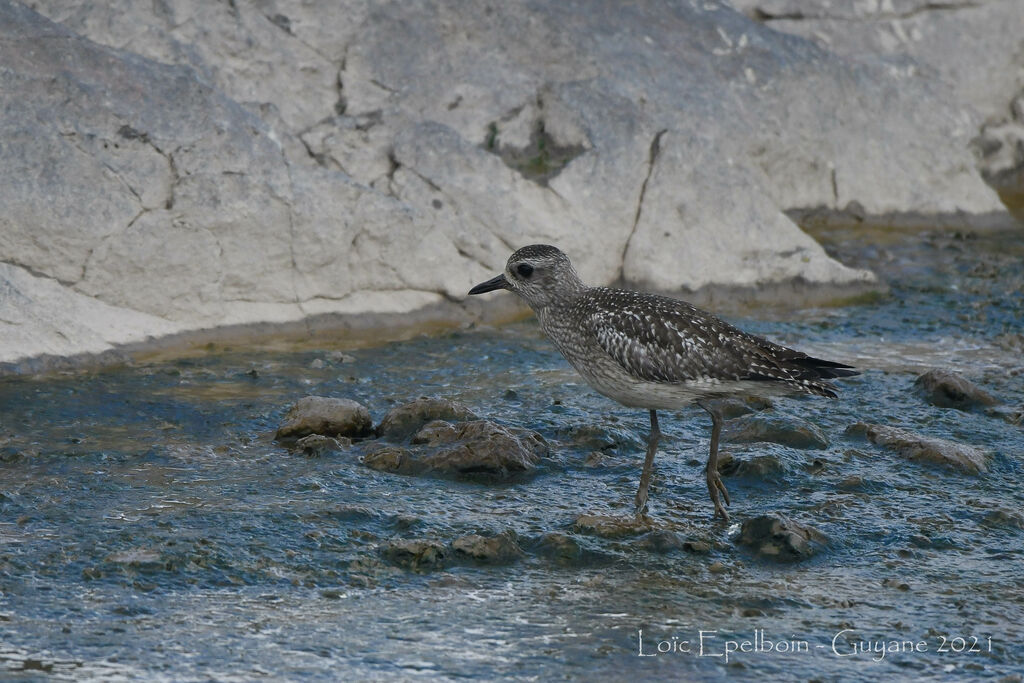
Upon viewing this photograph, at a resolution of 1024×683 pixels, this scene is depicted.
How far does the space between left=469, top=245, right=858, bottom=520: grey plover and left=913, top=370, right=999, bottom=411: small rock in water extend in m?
1.92

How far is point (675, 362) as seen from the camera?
22.7ft

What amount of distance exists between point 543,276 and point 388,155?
10.9ft

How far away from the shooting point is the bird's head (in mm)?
7680

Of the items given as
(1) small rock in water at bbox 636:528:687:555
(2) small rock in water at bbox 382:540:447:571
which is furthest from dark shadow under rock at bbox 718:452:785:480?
(2) small rock in water at bbox 382:540:447:571

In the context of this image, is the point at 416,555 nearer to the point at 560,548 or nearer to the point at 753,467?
the point at 560,548

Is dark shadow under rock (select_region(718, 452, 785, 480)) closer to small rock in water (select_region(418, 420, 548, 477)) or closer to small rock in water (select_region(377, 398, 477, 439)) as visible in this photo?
small rock in water (select_region(418, 420, 548, 477))

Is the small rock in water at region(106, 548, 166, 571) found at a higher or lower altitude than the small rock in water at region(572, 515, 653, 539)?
lower

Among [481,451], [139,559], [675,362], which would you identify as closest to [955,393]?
[675,362]

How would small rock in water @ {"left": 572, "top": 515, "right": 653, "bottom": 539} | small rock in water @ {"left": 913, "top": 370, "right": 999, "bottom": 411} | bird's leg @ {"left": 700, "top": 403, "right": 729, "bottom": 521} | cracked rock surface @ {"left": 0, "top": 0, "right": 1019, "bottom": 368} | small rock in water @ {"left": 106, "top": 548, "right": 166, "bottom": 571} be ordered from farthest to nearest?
cracked rock surface @ {"left": 0, "top": 0, "right": 1019, "bottom": 368} < small rock in water @ {"left": 913, "top": 370, "right": 999, "bottom": 411} < bird's leg @ {"left": 700, "top": 403, "right": 729, "bottom": 521} < small rock in water @ {"left": 572, "top": 515, "right": 653, "bottom": 539} < small rock in water @ {"left": 106, "top": 548, "right": 166, "bottom": 571}

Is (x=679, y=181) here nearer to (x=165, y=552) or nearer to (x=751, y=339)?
(x=751, y=339)

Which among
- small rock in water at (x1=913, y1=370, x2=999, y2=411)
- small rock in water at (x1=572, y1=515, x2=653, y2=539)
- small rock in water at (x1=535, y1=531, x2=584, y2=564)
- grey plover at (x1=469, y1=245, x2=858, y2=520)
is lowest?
small rock in water at (x1=535, y1=531, x2=584, y2=564)

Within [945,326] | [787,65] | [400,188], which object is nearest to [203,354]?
[400,188]

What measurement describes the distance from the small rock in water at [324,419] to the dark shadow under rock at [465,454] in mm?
379

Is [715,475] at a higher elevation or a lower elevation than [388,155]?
lower
